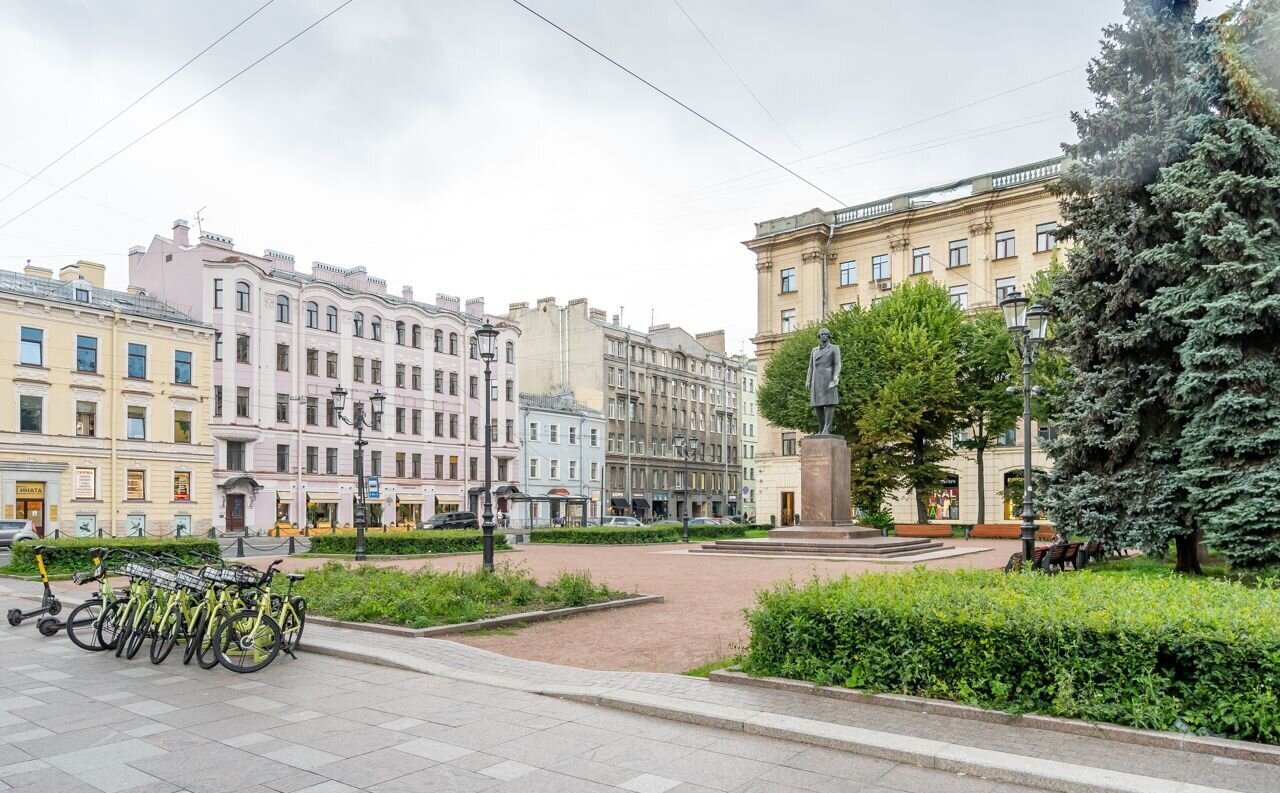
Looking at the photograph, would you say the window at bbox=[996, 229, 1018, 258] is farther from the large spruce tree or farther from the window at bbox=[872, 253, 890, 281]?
the large spruce tree

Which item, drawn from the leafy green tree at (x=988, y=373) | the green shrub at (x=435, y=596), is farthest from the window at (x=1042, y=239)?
the green shrub at (x=435, y=596)

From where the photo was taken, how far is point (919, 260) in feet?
179

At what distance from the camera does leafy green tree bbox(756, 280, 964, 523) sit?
42.1 metres

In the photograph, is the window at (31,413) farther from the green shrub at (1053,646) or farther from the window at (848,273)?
the window at (848,273)

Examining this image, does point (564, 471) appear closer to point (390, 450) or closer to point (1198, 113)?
point (390, 450)

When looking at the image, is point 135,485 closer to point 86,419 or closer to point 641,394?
point 86,419

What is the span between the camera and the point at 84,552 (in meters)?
22.3

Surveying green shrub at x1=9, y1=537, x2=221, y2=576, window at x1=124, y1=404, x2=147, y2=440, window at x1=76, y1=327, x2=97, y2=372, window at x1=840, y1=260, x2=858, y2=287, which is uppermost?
window at x1=840, y1=260, x2=858, y2=287

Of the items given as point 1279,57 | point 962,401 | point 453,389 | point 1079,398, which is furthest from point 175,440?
point 1279,57

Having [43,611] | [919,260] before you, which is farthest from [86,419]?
[919,260]

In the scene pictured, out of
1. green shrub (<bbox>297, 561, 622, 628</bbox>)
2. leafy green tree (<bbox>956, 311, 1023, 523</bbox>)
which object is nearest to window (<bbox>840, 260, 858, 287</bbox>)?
leafy green tree (<bbox>956, 311, 1023, 523</bbox>)

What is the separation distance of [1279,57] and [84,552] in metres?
26.5

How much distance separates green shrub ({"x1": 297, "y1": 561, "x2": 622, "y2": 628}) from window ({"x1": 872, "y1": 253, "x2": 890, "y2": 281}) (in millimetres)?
44637

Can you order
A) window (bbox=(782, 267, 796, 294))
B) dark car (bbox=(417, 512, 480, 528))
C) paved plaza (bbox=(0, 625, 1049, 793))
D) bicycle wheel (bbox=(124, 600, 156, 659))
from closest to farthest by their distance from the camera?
paved plaza (bbox=(0, 625, 1049, 793)) < bicycle wheel (bbox=(124, 600, 156, 659)) < dark car (bbox=(417, 512, 480, 528)) < window (bbox=(782, 267, 796, 294))
